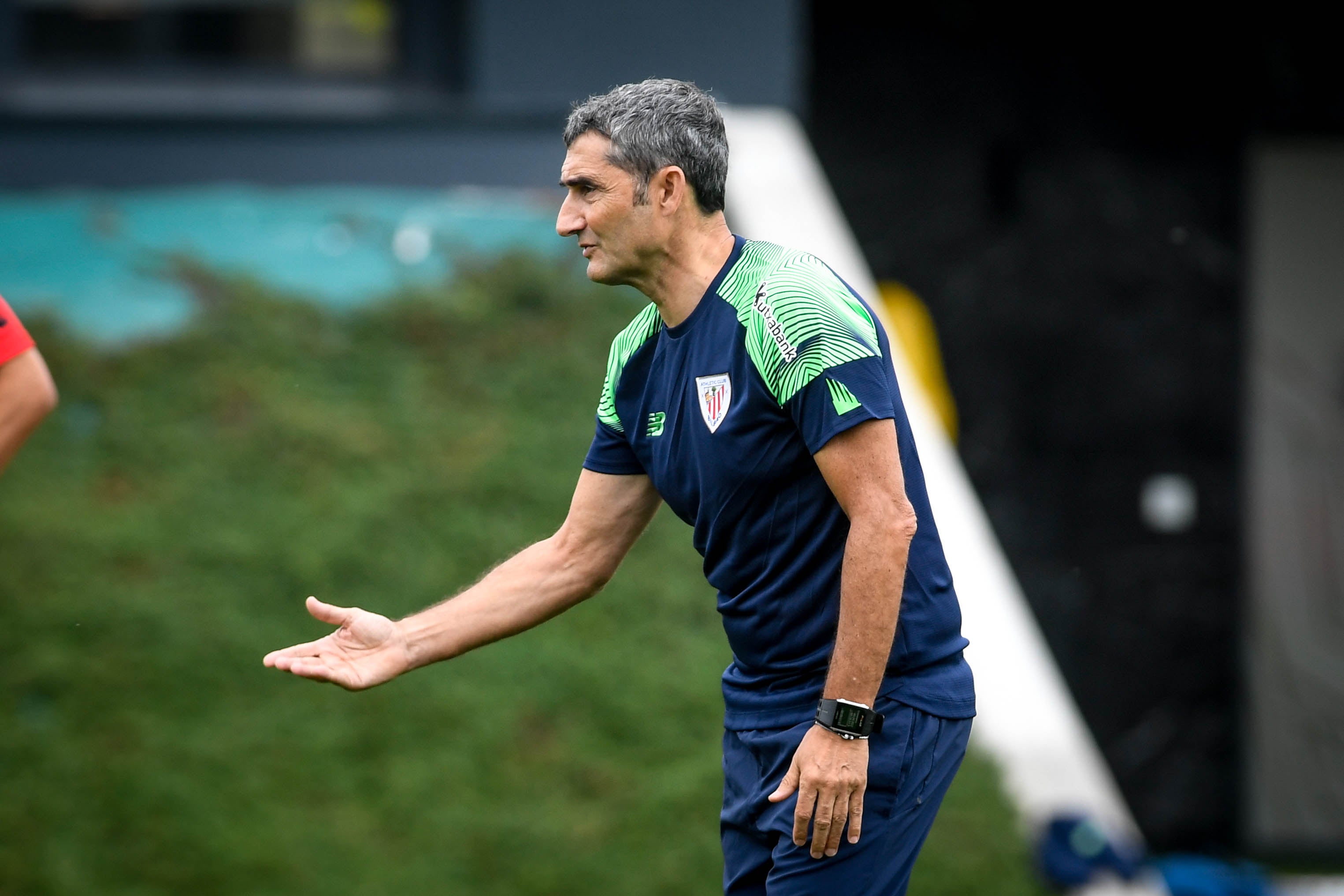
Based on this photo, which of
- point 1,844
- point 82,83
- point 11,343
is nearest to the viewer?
point 11,343

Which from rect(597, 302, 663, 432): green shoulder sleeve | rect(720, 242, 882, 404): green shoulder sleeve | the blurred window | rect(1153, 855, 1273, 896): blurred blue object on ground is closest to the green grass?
rect(1153, 855, 1273, 896): blurred blue object on ground

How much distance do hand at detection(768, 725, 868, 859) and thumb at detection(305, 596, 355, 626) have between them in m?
0.94

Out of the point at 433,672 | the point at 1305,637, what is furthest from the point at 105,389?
the point at 1305,637

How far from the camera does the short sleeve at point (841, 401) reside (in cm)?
249

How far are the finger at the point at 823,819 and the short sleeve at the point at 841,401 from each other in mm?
593

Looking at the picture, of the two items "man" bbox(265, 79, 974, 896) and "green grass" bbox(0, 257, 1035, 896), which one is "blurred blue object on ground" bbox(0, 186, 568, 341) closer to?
"green grass" bbox(0, 257, 1035, 896)

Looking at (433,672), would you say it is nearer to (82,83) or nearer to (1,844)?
(1,844)

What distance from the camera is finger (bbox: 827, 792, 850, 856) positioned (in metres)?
2.55

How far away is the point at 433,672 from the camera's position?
5.16 metres

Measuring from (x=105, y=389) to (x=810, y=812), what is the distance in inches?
152

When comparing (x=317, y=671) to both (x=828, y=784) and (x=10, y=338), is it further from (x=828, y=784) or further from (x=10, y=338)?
(x=10, y=338)

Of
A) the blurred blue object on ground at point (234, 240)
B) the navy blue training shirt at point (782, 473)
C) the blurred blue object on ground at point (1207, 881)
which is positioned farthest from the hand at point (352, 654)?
the blurred blue object on ground at point (1207, 881)

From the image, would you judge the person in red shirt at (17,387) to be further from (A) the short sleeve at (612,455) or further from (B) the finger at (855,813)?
(B) the finger at (855,813)

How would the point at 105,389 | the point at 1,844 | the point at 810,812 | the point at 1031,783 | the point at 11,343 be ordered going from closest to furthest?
1. the point at 810,812
2. the point at 11,343
3. the point at 1,844
4. the point at 1031,783
5. the point at 105,389
